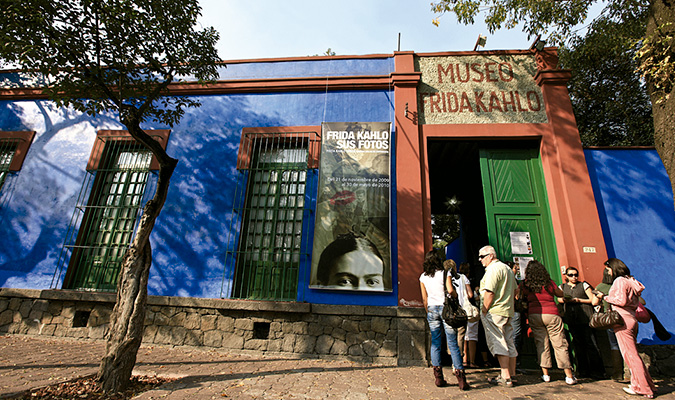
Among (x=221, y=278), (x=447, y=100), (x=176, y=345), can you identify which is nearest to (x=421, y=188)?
(x=447, y=100)

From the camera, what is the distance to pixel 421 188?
616cm

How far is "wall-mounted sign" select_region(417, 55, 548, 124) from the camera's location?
6.55 m

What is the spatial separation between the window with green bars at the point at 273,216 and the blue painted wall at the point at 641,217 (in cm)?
551

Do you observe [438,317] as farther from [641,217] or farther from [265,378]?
[641,217]

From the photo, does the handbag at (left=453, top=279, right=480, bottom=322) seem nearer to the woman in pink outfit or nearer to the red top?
the red top

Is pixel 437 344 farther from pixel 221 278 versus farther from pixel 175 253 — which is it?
pixel 175 253

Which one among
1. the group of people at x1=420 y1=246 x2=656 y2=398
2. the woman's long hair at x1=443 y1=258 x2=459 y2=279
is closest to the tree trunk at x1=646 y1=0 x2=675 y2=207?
the group of people at x1=420 y1=246 x2=656 y2=398

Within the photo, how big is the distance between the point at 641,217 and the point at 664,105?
2.74 metres

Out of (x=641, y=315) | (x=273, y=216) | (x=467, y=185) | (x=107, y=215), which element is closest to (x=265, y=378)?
(x=273, y=216)

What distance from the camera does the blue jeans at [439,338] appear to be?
3945 mm

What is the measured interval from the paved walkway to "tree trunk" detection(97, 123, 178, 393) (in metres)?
0.40

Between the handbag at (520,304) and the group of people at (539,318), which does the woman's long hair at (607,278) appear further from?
the handbag at (520,304)

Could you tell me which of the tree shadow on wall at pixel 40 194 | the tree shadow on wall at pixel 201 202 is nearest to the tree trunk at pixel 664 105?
the tree shadow on wall at pixel 201 202

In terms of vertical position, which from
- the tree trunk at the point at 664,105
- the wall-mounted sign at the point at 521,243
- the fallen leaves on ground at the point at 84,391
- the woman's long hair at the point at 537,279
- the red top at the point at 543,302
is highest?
the tree trunk at the point at 664,105
